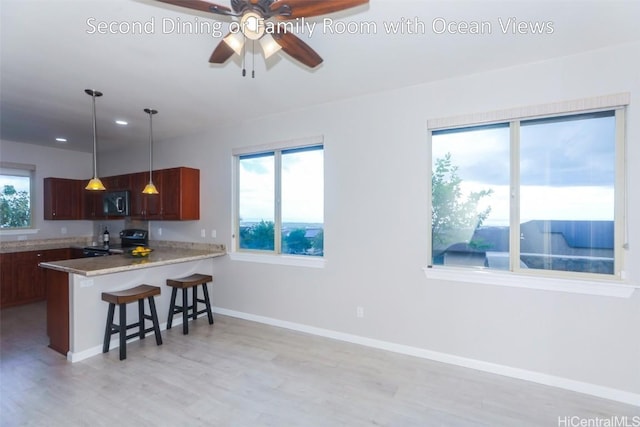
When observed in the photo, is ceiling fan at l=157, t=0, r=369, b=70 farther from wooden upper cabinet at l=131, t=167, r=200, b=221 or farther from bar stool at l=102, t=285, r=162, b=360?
wooden upper cabinet at l=131, t=167, r=200, b=221

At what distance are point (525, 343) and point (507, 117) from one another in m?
1.98

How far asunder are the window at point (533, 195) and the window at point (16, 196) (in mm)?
6659

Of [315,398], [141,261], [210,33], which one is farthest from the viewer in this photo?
[141,261]

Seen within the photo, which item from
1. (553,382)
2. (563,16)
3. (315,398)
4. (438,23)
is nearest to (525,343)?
(553,382)

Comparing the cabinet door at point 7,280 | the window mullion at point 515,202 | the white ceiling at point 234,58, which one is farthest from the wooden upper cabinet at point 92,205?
Answer: the window mullion at point 515,202

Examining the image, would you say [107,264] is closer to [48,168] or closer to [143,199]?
[143,199]

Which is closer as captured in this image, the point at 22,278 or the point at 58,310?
the point at 58,310

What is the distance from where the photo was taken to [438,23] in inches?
80.6

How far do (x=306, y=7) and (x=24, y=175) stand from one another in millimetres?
6363

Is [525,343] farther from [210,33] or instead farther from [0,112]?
[0,112]

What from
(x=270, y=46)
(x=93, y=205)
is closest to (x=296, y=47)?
(x=270, y=46)

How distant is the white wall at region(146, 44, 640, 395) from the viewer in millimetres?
2352

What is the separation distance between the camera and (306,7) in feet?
4.94

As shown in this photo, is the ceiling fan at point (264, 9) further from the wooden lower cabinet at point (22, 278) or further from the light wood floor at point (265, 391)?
the wooden lower cabinet at point (22, 278)
